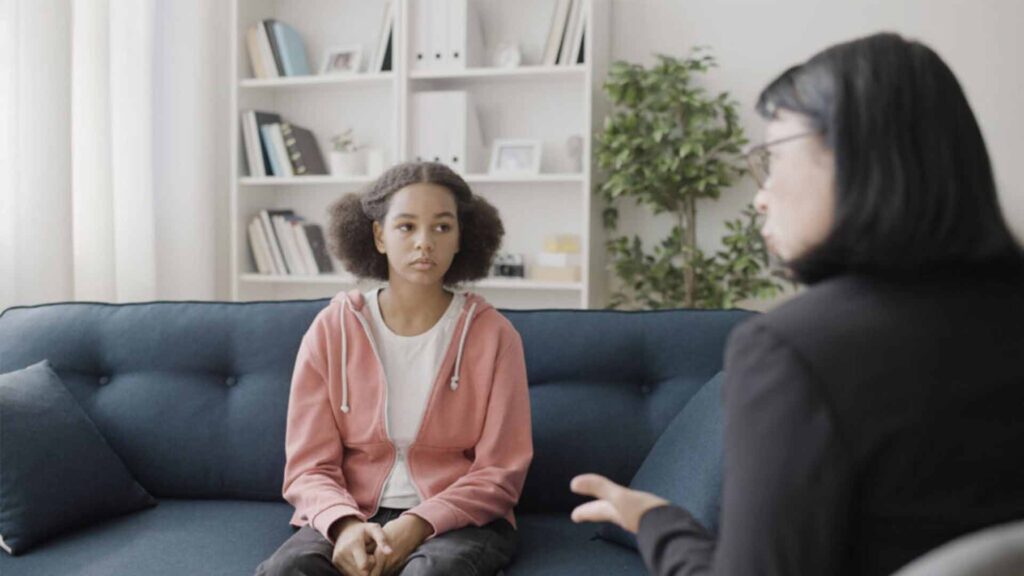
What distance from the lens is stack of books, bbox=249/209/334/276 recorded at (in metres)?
3.67

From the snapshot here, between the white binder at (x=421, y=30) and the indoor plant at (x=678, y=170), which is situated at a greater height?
the white binder at (x=421, y=30)

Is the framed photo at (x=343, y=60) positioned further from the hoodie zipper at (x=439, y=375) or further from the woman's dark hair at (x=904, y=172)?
the woman's dark hair at (x=904, y=172)

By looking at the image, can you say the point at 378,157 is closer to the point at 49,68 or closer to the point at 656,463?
the point at 49,68

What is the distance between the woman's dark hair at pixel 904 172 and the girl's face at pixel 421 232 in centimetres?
117

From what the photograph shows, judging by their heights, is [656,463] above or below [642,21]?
below

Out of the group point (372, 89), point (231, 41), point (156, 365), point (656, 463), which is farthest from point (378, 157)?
point (656, 463)

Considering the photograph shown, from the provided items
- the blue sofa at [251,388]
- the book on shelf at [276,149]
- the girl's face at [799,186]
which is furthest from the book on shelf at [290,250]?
the girl's face at [799,186]

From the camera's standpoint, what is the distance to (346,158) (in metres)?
3.65

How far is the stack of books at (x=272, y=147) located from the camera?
12.0ft

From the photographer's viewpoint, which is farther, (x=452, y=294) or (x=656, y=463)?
(x=452, y=294)

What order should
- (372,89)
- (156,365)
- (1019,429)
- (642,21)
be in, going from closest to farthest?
(1019,429)
(156,365)
(642,21)
(372,89)

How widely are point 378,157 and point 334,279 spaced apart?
51 centimetres

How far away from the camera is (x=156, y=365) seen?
7.09 feet

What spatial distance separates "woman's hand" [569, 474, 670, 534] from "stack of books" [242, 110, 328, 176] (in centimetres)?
288
